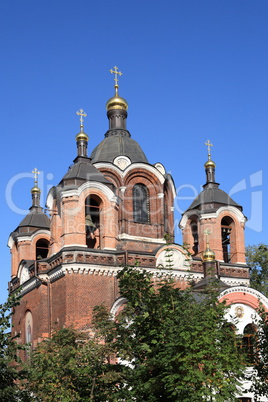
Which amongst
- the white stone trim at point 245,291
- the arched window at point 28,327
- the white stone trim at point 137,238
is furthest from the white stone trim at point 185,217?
the arched window at point 28,327

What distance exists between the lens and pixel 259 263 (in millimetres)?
38375

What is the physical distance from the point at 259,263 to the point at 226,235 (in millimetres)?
A: 9882

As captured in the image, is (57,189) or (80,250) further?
(57,189)

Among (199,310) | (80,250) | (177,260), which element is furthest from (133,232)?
(199,310)

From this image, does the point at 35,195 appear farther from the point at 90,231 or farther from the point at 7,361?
the point at 7,361

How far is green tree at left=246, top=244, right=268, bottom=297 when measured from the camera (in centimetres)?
3734

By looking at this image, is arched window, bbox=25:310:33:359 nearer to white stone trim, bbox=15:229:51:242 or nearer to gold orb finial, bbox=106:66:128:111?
white stone trim, bbox=15:229:51:242

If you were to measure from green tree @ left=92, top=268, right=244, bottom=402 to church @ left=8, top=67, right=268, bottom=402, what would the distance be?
25.8 feet

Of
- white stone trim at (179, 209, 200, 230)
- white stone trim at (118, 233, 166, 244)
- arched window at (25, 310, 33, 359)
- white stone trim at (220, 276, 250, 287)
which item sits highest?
white stone trim at (179, 209, 200, 230)

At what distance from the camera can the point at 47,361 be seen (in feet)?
52.0

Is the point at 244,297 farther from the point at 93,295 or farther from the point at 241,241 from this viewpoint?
the point at 93,295

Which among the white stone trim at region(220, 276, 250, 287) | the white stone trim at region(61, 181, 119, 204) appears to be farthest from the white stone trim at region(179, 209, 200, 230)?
the white stone trim at region(61, 181, 119, 204)

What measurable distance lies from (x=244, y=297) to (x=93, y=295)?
6.53 m

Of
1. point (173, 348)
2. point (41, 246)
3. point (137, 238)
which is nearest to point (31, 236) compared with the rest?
point (41, 246)
